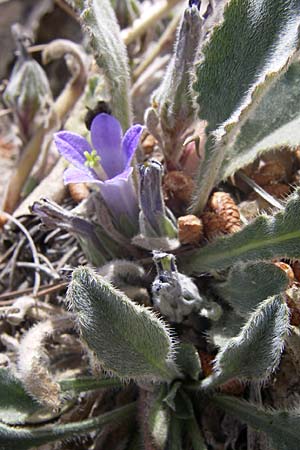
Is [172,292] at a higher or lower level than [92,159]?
lower

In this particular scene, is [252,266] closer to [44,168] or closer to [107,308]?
[107,308]

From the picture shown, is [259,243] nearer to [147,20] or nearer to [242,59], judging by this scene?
[242,59]

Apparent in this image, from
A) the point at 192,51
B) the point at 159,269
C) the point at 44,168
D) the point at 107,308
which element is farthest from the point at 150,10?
the point at 107,308

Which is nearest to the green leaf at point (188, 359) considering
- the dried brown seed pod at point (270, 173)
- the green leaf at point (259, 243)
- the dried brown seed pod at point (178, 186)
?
the green leaf at point (259, 243)

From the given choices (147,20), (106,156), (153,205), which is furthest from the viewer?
(147,20)

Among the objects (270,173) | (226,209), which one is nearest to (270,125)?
(270,173)

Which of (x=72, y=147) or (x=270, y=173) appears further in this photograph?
(x=270, y=173)

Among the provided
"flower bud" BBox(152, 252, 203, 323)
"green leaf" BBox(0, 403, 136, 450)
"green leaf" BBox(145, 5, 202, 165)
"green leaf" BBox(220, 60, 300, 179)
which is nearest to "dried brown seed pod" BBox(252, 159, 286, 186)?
"green leaf" BBox(220, 60, 300, 179)
